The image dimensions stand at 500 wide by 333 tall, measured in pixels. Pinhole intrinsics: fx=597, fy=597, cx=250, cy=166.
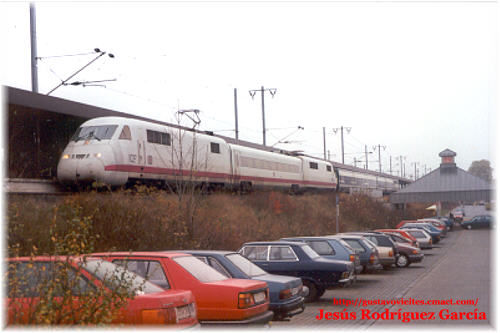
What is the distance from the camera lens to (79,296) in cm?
625

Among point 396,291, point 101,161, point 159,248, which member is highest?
point 101,161

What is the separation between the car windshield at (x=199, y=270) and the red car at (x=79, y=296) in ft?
4.88

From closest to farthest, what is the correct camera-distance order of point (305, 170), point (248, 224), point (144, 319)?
point (144, 319) < point (248, 224) < point (305, 170)

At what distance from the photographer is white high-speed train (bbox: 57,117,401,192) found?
21.0 meters

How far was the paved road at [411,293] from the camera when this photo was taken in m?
11.6

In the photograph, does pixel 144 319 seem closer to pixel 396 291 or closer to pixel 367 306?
pixel 367 306

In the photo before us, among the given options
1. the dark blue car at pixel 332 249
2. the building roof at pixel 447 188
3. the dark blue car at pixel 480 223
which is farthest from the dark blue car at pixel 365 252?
the dark blue car at pixel 480 223

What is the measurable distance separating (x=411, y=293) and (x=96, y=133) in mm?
12558

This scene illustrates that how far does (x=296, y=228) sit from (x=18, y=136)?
14.8 metres

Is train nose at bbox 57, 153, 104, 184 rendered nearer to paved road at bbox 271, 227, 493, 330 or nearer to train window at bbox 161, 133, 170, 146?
train window at bbox 161, 133, 170, 146

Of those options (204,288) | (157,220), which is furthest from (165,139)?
(204,288)

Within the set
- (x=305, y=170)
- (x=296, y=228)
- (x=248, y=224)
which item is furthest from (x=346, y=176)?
(x=248, y=224)

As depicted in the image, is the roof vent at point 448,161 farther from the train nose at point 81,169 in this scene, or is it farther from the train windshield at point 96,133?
the train nose at point 81,169

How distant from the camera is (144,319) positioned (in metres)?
6.83
